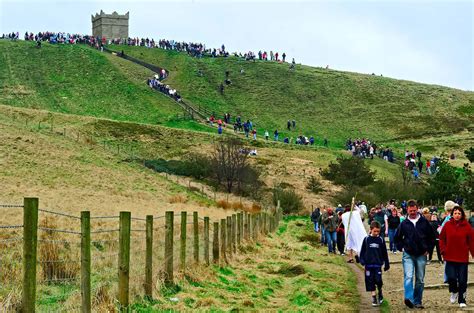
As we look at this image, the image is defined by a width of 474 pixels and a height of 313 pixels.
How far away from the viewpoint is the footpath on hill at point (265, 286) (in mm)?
13102

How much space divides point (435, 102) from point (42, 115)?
64.5 metres

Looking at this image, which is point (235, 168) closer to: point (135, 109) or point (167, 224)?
point (135, 109)

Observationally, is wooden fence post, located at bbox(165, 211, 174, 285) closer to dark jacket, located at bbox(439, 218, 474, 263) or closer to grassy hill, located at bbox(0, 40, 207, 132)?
dark jacket, located at bbox(439, 218, 474, 263)

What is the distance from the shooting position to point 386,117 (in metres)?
107

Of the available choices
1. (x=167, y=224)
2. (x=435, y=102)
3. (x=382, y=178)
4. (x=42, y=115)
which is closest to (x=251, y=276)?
(x=167, y=224)

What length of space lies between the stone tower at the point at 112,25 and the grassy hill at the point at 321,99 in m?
42.2

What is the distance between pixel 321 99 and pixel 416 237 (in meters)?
102

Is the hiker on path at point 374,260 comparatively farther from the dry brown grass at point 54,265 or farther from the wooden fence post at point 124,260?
the dry brown grass at point 54,265

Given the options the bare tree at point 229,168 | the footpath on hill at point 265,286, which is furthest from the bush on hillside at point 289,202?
the footpath on hill at point 265,286

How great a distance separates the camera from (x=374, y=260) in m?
14.5

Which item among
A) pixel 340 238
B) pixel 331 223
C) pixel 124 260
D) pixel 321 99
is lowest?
pixel 340 238

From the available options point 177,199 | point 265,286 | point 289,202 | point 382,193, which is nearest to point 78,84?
point 289,202

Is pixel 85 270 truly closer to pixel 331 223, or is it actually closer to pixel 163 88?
pixel 331 223

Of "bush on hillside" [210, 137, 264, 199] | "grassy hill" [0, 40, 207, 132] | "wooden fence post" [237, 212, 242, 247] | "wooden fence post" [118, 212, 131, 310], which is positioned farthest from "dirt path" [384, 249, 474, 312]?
"grassy hill" [0, 40, 207, 132]
